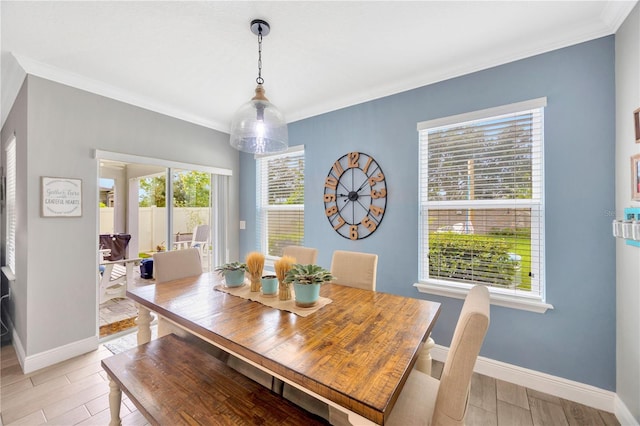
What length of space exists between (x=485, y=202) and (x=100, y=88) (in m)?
3.78

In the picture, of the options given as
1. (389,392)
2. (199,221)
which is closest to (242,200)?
(199,221)

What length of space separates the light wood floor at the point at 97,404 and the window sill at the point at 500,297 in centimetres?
62

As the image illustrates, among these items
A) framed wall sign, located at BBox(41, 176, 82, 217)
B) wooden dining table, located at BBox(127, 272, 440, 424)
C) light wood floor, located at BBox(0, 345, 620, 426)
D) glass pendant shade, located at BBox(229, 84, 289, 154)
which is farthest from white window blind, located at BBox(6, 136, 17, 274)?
glass pendant shade, located at BBox(229, 84, 289, 154)

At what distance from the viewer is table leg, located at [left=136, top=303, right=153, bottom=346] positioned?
1993 mm

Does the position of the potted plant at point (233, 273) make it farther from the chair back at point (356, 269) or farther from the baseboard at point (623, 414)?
the baseboard at point (623, 414)

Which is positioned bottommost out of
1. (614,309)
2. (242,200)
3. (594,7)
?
(614,309)

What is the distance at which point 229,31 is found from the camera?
6.28 feet

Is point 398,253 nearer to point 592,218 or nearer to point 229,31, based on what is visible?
point 592,218

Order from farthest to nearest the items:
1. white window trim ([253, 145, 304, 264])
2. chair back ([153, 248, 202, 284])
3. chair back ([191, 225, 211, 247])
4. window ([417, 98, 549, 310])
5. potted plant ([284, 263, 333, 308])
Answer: chair back ([191, 225, 211, 247]), white window trim ([253, 145, 304, 264]), chair back ([153, 248, 202, 284]), window ([417, 98, 549, 310]), potted plant ([284, 263, 333, 308])

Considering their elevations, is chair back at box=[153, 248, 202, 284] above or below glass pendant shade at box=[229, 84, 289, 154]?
below

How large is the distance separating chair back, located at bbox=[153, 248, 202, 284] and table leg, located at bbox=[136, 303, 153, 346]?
0.81ft

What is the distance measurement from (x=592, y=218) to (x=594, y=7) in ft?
4.46

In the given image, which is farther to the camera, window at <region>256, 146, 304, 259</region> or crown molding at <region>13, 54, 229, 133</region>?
window at <region>256, 146, 304, 259</region>

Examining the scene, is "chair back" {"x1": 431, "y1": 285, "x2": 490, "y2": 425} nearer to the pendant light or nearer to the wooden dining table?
the wooden dining table
